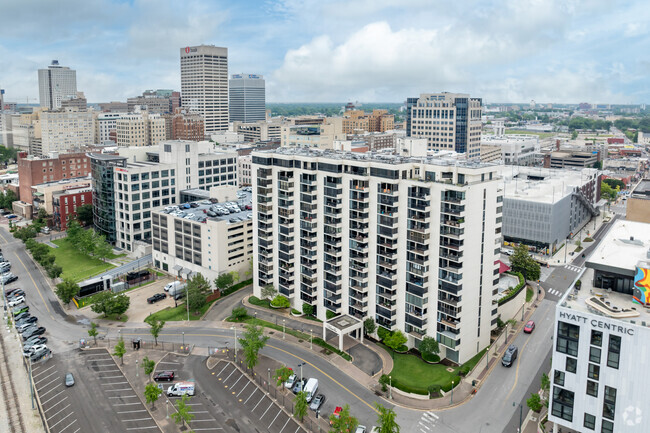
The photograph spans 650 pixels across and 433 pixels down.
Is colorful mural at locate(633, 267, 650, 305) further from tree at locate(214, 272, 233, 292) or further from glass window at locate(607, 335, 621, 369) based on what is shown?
tree at locate(214, 272, 233, 292)

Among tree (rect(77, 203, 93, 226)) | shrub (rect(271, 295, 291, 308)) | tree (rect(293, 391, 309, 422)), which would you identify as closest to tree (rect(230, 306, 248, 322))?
shrub (rect(271, 295, 291, 308))

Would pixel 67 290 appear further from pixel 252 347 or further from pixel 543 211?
pixel 543 211

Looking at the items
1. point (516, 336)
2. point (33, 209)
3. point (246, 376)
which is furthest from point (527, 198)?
point (33, 209)

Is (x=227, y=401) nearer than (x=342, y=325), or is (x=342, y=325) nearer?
(x=227, y=401)

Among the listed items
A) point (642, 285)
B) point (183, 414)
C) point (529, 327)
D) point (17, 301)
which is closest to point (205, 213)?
point (17, 301)

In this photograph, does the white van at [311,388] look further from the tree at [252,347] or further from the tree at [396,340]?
the tree at [396,340]

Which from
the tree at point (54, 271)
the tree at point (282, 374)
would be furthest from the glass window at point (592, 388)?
the tree at point (54, 271)
